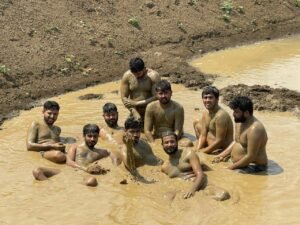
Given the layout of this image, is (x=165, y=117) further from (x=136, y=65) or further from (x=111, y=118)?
(x=136, y=65)

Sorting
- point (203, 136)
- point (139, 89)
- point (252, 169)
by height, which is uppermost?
point (139, 89)

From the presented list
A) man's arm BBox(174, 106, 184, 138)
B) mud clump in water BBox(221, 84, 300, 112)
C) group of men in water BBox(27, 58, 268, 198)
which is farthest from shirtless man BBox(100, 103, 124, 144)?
mud clump in water BBox(221, 84, 300, 112)

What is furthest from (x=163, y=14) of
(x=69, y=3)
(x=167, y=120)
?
(x=167, y=120)

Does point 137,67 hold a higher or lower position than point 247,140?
higher

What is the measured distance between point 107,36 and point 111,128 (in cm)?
805

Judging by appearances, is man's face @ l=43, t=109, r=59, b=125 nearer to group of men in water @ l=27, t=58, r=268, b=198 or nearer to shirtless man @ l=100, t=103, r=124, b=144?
group of men in water @ l=27, t=58, r=268, b=198

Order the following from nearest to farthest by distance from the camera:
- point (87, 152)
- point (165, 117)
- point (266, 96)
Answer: point (87, 152) < point (165, 117) < point (266, 96)

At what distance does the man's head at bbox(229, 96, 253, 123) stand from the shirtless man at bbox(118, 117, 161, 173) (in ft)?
4.83

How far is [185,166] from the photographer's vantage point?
7715 mm

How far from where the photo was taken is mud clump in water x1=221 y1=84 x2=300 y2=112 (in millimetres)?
11875

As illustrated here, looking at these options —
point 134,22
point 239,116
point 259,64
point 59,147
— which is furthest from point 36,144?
point 134,22

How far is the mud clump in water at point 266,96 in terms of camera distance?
11875mm

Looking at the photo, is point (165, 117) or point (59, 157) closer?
point (59, 157)

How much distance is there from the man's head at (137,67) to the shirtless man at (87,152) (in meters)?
1.92
